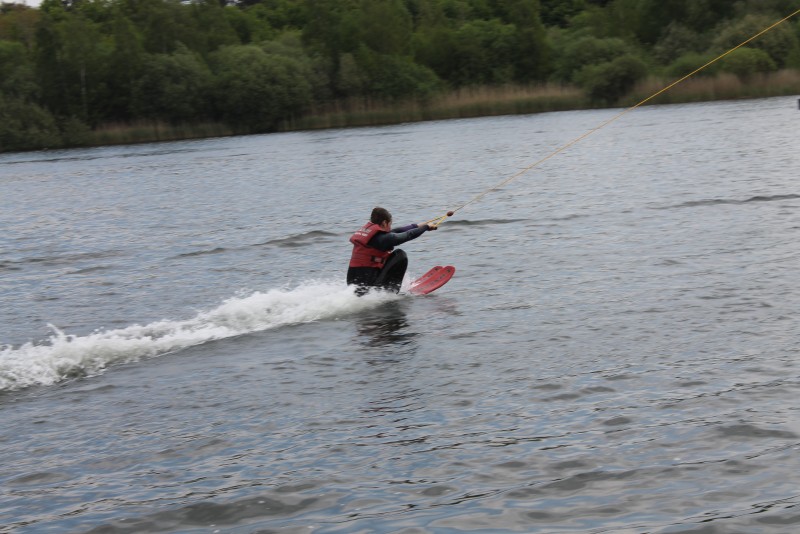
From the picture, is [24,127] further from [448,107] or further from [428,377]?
[428,377]

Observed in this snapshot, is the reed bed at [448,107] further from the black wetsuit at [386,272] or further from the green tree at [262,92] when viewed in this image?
the black wetsuit at [386,272]

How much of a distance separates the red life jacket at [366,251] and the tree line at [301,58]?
185ft

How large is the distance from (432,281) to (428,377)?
4859 millimetres

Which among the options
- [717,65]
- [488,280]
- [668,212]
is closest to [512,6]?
[717,65]

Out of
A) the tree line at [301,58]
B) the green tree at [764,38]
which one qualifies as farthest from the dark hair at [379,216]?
the tree line at [301,58]

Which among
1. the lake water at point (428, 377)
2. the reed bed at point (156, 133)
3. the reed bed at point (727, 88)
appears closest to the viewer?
the lake water at point (428, 377)

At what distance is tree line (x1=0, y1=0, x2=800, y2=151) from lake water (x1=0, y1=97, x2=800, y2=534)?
5138 cm

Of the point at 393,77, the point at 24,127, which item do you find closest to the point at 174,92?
the point at 24,127

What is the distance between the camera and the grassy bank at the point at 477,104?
60312 mm

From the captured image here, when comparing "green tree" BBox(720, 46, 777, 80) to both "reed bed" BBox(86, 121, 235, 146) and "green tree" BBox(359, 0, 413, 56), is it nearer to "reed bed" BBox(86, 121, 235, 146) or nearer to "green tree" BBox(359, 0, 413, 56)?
"green tree" BBox(359, 0, 413, 56)

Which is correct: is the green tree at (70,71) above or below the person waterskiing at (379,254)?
above

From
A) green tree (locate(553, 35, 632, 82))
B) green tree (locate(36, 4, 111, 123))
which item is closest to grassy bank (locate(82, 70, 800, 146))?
green tree (locate(36, 4, 111, 123))

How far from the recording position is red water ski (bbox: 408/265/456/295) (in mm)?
15312

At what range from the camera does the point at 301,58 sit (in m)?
86.6
